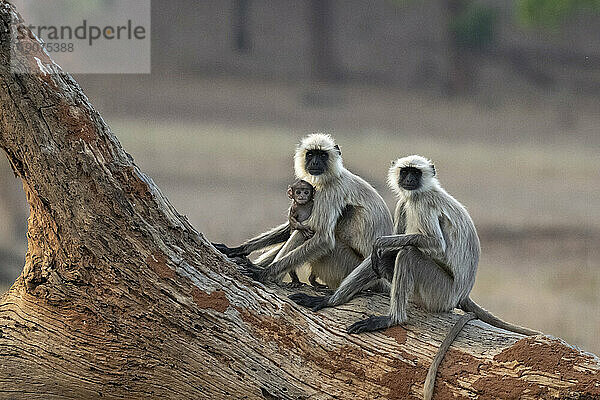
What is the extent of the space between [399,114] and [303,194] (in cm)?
1203

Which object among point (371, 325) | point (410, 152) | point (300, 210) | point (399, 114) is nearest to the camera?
point (371, 325)

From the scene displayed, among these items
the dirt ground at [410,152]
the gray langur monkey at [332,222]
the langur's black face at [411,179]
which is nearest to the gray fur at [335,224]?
the gray langur monkey at [332,222]

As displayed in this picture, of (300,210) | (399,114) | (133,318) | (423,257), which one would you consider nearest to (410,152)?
(399,114)

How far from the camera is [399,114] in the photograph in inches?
669

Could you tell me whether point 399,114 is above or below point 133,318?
above

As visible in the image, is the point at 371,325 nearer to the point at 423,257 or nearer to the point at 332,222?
the point at 423,257

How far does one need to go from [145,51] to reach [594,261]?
922 cm

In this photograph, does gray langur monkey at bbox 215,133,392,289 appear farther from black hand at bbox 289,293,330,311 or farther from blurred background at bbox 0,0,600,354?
blurred background at bbox 0,0,600,354

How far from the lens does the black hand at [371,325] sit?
185 inches

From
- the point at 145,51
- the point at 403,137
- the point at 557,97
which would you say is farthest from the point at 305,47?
the point at 557,97

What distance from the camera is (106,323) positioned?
459cm

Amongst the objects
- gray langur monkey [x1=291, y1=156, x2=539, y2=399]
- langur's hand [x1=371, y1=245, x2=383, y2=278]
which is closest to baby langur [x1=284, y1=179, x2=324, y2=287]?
gray langur monkey [x1=291, y1=156, x2=539, y2=399]

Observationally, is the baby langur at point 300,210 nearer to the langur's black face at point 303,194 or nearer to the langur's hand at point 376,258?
the langur's black face at point 303,194

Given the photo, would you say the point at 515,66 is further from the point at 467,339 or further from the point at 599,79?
the point at 467,339
